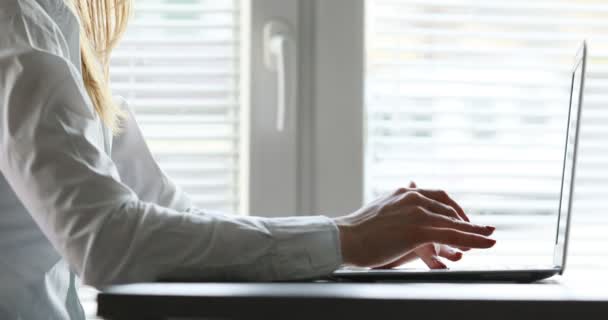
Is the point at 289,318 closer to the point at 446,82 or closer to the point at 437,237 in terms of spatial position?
the point at 437,237

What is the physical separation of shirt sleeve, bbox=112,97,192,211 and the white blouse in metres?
0.38

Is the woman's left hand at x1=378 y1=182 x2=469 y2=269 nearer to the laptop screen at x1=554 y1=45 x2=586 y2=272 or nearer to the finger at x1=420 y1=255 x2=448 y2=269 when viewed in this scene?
the finger at x1=420 y1=255 x2=448 y2=269

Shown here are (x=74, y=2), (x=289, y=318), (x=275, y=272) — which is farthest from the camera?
(x=74, y=2)

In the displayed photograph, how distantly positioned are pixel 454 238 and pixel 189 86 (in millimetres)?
968

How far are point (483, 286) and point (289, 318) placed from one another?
176 millimetres

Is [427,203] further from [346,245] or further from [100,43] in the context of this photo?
[100,43]

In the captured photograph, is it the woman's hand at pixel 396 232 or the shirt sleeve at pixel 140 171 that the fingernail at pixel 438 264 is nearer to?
the woman's hand at pixel 396 232

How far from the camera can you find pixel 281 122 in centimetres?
156

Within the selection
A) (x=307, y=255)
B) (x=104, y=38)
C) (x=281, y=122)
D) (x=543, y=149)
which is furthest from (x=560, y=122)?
(x=307, y=255)

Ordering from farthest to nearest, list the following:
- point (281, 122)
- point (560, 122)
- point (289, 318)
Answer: point (560, 122) < point (281, 122) < point (289, 318)

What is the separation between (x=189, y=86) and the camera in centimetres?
164

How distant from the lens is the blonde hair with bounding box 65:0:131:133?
98 centimetres

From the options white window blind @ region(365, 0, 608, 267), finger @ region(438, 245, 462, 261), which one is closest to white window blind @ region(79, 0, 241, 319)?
white window blind @ region(365, 0, 608, 267)

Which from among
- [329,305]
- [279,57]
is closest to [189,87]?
[279,57]
